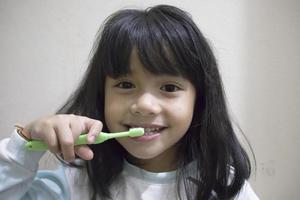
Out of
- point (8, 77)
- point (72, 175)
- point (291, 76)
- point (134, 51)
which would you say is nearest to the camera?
point (134, 51)

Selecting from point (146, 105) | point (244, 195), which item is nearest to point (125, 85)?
point (146, 105)

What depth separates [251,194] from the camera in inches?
24.2

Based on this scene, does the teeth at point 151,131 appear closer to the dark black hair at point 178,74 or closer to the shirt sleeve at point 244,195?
the dark black hair at point 178,74

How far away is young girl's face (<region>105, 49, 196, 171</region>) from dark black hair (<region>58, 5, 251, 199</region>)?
13mm

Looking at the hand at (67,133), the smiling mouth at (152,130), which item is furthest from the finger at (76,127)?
the smiling mouth at (152,130)

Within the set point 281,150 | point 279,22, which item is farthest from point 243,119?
point 279,22

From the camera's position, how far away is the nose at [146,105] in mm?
483

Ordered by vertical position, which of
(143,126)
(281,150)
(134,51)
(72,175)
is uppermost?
(134,51)

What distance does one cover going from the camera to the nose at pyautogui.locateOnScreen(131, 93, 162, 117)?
0.48 m

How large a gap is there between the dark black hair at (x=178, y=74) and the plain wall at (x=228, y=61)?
0.14m

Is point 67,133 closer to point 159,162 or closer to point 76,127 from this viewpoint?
point 76,127

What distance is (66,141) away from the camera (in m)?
0.40

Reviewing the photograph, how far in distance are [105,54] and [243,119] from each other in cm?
44

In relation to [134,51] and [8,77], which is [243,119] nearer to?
[134,51]
